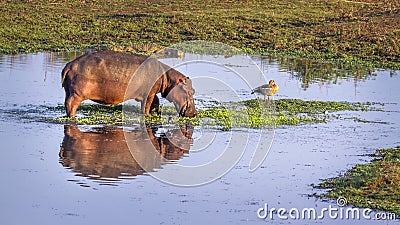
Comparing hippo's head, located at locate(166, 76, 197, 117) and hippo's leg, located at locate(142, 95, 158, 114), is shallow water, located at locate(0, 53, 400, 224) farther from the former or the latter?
hippo's leg, located at locate(142, 95, 158, 114)

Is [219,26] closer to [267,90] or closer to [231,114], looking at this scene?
[267,90]

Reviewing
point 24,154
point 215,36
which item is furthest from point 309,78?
point 24,154

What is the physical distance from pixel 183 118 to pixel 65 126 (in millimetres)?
2204

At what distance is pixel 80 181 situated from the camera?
10.5m

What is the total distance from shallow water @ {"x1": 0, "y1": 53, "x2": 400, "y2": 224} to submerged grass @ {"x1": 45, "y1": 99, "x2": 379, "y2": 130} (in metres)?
0.42

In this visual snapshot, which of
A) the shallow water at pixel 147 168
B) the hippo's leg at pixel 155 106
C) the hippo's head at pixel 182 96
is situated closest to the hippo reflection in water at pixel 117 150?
the shallow water at pixel 147 168

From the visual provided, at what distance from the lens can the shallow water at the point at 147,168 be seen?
934 cm

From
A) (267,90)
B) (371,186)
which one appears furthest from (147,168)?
(267,90)

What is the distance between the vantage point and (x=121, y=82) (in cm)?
1500

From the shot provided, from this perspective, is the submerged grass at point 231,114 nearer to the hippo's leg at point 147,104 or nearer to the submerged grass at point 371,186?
the hippo's leg at point 147,104

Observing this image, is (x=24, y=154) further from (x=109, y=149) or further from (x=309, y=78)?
(x=309, y=78)

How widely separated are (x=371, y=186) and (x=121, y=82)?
596 centimetres

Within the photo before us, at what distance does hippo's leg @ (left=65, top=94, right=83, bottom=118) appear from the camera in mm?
14391

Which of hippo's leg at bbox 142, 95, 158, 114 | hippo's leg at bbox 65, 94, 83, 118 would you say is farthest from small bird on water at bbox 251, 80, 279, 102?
hippo's leg at bbox 65, 94, 83, 118
